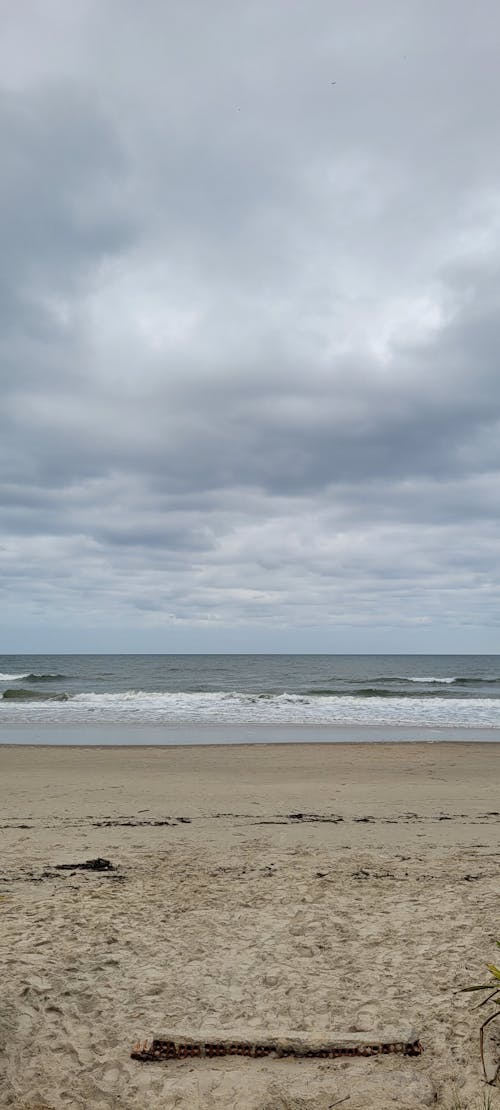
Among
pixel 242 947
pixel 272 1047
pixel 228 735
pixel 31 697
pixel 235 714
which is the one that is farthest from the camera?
pixel 31 697

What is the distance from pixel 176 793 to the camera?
1034cm

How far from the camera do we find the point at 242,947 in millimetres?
4461

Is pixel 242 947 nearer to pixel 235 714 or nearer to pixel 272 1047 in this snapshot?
pixel 272 1047

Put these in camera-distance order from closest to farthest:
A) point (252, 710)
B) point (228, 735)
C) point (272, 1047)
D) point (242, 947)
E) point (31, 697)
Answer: point (272, 1047)
point (242, 947)
point (228, 735)
point (252, 710)
point (31, 697)

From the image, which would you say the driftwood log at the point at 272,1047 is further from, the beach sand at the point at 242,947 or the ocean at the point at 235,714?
the ocean at the point at 235,714

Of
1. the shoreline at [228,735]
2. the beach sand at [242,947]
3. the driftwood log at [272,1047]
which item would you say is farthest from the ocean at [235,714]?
the driftwood log at [272,1047]

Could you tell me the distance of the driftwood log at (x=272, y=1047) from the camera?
338cm

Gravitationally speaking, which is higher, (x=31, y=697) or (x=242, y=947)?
(x=242, y=947)

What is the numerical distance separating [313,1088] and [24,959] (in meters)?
1.98

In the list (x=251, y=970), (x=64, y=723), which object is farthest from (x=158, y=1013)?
(x=64, y=723)

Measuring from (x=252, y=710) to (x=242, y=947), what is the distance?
22.4 meters

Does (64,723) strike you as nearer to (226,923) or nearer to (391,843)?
(391,843)

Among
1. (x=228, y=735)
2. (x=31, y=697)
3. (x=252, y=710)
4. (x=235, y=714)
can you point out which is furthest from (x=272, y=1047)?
(x=31, y=697)

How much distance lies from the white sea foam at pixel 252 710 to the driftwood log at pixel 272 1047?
1884 centimetres
